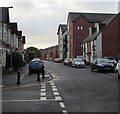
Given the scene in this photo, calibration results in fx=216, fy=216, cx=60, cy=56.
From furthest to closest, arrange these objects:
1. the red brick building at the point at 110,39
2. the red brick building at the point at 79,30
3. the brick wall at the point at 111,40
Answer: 1. the red brick building at the point at 79,30
2. the brick wall at the point at 111,40
3. the red brick building at the point at 110,39

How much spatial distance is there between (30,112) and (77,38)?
2568 inches

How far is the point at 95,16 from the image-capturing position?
76500mm

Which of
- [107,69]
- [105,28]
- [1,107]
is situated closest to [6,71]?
[107,69]

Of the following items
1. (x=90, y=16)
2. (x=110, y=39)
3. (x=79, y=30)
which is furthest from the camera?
(x=90, y=16)

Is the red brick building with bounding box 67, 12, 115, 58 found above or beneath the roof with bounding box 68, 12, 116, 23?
beneath

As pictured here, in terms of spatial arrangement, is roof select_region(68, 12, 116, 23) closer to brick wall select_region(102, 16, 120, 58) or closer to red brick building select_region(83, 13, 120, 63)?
red brick building select_region(83, 13, 120, 63)

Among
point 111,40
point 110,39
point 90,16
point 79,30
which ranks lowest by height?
point 111,40

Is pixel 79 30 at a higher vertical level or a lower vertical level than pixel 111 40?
higher

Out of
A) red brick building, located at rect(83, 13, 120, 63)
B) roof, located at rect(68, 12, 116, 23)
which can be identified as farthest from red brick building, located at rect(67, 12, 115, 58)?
red brick building, located at rect(83, 13, 120, 63)

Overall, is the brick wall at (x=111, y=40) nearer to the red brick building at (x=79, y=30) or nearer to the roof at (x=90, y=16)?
the red brick building at (x=79, y=30)

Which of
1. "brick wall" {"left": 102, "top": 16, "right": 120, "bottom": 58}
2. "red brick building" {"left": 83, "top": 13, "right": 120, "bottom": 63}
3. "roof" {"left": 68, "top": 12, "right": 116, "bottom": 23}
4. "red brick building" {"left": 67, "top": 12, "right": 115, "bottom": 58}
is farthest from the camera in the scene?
"roof" {"left": 68, "top": 12, "right": 116, "bottom": 23}

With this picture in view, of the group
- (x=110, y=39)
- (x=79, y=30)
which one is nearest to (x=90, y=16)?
(x=79, y=30)

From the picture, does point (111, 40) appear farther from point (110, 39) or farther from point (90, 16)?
point (90, 16)

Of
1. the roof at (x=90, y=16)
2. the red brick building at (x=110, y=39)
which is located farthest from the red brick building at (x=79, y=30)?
the red brick building at (x=110, y=39)
